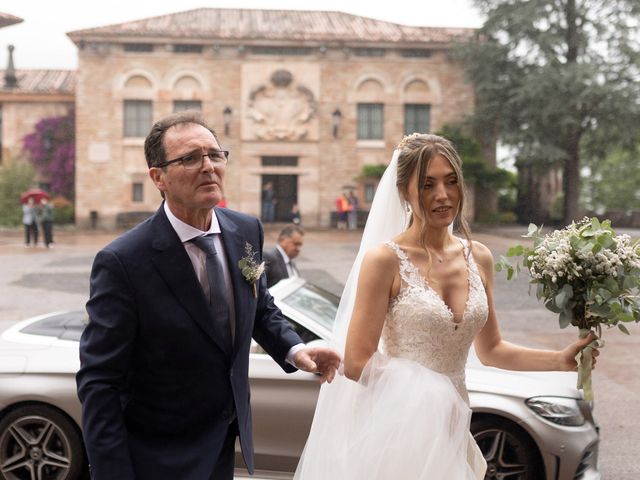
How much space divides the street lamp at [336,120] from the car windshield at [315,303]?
32561mm

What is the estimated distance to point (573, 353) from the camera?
10.4 ft

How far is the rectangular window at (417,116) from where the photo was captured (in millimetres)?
39906

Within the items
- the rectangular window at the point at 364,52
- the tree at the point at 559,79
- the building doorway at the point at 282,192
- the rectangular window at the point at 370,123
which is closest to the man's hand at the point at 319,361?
the tree at the point at 559,79

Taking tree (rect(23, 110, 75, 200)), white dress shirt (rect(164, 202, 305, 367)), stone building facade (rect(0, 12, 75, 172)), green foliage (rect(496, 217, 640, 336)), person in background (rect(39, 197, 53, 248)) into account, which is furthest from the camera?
stone building facade (rect(0, 12, 75, 172))

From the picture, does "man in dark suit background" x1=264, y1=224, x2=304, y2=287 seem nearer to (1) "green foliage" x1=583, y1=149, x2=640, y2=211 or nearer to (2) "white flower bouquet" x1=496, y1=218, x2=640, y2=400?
(2) "white flower bouquet" x1=496, y1=218, x2=640, y2=400

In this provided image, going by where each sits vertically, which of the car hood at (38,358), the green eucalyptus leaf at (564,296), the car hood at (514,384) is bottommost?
the car hood at (514,384)

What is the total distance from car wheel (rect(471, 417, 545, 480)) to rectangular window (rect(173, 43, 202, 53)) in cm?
3594

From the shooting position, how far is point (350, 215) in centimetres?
A: 3766

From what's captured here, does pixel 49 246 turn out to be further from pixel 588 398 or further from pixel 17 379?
pixel 588 398

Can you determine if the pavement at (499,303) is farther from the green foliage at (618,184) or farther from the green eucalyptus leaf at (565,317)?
the green foliage at (618,184)

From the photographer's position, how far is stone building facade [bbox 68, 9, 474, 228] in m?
38.7

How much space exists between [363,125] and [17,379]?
1377 inches

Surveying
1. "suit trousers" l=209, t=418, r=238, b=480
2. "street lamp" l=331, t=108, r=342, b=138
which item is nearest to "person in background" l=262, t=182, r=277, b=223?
"street lamp" l=331, t=108, r=342, b=138

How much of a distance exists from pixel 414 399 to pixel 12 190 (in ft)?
128
